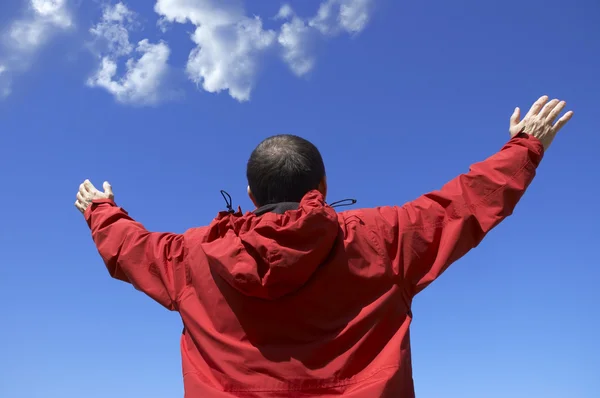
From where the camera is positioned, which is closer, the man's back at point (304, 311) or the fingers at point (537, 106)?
the man's back at point (304, 311)

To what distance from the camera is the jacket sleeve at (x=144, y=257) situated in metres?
5.01

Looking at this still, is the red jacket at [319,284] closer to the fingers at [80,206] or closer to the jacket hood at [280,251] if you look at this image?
the jacket hood at [280,251]

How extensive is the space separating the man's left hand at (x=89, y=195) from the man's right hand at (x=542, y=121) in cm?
423

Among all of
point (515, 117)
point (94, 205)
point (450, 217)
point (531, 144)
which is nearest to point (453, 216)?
point (450, 217)

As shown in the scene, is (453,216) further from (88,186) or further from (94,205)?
(88,186)

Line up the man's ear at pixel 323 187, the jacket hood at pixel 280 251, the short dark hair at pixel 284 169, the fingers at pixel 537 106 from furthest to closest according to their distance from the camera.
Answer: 1. the fingers at pixel 537 106
2. the man's ear at pixel 323 187
3. the short dark hair at pixel 284 169
4. the jacket hood at pixel 280 251

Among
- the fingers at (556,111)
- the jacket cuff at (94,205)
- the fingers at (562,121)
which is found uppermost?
the fingers at (556,111)

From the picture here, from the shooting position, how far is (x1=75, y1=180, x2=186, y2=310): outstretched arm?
5012mm

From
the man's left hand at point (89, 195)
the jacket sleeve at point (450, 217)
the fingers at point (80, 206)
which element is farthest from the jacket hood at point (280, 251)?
the fingers at point (80, 206)

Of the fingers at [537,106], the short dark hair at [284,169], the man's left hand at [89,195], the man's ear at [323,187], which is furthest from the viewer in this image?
the man's left hand at [89,195]

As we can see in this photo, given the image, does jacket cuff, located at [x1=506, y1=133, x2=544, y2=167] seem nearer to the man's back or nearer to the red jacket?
the red jacket

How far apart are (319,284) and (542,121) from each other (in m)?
2.77

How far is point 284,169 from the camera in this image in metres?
4.91

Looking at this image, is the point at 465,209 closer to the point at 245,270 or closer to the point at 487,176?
the point at 487,176
